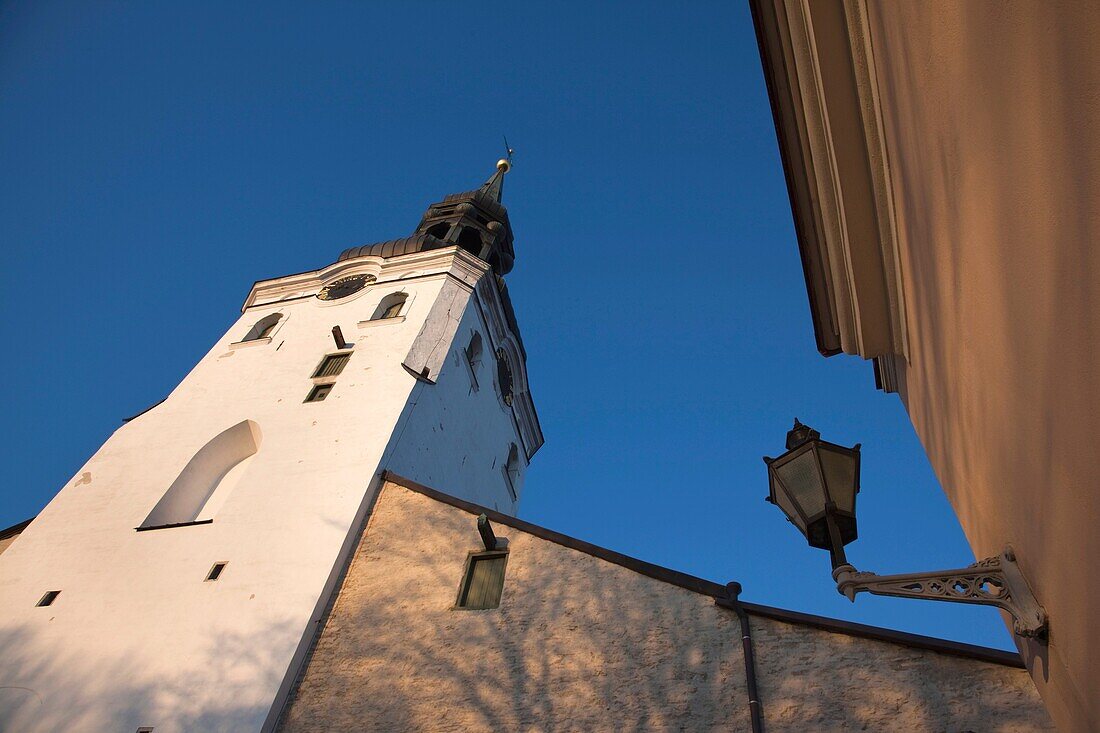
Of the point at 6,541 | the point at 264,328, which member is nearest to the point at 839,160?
the point at 6,541

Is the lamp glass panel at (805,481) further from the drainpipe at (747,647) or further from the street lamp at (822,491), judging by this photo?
the drainpipe at (747,647)

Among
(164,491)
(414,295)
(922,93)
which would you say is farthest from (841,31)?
(414,295)

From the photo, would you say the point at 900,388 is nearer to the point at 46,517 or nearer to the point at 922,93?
the point at 922,93

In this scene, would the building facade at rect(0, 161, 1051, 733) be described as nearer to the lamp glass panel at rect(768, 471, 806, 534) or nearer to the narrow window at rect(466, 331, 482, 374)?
the narrow window at rect(466, 331, 482, 374)

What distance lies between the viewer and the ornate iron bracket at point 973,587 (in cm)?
340

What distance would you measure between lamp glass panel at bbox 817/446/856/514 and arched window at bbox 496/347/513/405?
14567mm

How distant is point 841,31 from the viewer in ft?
15.9

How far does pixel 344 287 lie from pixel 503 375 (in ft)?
13.4

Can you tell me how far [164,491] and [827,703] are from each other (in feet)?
31.1

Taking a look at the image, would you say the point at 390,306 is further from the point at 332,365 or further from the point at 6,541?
the point at 6,541

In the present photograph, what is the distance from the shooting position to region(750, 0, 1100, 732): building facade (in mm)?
2238

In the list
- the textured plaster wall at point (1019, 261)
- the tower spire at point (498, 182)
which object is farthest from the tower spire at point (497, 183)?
the textured plaster wall at point (1019, 261)

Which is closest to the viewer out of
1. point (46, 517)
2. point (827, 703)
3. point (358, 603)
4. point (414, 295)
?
point (827, 703)

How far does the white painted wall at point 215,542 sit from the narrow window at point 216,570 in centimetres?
10
